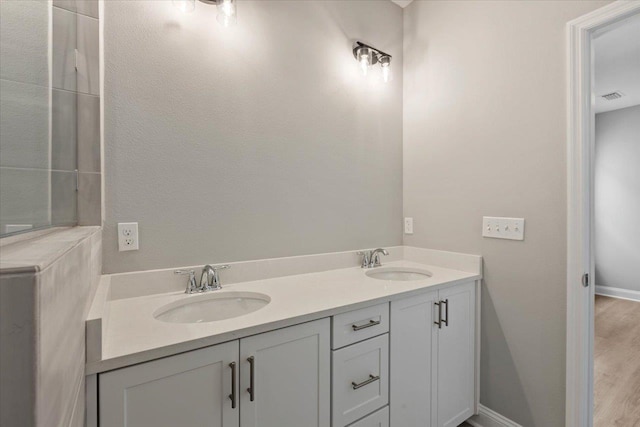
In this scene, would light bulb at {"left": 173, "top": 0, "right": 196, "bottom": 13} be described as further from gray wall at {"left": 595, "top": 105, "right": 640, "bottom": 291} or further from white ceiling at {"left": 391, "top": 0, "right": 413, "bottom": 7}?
gray wall at {"left": 595, "top": 105, "right": 640, "bottom": 291}

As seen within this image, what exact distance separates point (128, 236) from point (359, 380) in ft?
3.59

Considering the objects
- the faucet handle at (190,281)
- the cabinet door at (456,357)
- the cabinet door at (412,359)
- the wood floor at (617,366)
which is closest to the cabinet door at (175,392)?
the faucet handle at (190,281)

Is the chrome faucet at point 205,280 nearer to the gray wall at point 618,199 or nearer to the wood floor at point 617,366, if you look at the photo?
the wood floor at point 617,366

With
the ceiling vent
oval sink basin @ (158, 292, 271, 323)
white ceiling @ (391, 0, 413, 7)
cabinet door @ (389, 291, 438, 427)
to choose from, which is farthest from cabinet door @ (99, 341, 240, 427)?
the ceiling vent

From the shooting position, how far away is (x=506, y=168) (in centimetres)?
165

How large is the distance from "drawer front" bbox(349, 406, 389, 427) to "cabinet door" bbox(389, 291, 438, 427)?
39 mm

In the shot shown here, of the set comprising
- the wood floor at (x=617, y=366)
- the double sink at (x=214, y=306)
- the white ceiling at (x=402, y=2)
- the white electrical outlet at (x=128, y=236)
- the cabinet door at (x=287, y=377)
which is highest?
the white ceiling at (x=402, y=2)

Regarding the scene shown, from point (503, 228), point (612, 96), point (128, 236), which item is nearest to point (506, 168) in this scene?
point (503, 228)

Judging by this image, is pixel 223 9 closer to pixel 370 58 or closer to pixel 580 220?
pixel 370 58

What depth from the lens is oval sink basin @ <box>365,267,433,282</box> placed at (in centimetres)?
186

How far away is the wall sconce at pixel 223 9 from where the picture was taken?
1.35 m

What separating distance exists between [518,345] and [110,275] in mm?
1955

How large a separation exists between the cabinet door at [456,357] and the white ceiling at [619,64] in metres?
1.93

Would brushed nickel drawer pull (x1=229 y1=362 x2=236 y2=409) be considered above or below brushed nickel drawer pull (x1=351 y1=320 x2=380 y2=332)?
Answer: below
